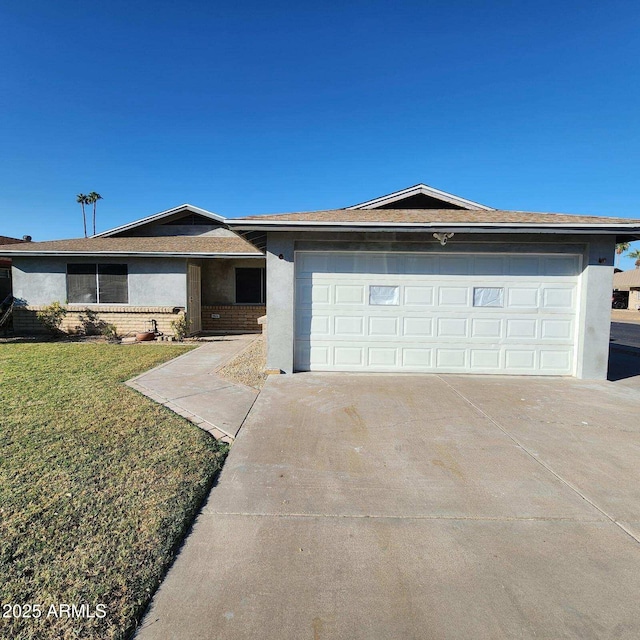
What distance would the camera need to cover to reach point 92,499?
3049mm

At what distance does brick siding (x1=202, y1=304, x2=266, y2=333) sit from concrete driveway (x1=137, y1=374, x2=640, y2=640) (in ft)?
32.3

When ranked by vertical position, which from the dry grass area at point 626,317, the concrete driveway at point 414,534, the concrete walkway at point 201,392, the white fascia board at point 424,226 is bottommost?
the concrete driveway at point 414,534

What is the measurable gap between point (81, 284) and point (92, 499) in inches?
487

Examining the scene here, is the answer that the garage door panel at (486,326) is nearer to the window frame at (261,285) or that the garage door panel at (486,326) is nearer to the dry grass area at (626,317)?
the window frame at (261,285)

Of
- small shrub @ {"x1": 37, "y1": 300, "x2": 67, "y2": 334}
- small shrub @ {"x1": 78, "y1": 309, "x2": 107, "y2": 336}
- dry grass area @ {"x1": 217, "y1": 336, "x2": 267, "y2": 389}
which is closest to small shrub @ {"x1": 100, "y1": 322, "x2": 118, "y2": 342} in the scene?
small shrub @ {"x1": 78, "y1": 309, "x2": 107, "y2": 336}

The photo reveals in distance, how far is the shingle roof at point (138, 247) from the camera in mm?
12573

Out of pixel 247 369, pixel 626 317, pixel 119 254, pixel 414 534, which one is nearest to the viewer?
pixel 414 534

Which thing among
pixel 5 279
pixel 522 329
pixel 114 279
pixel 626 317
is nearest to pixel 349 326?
pixel 522 329

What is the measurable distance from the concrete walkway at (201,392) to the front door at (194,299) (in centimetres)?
411

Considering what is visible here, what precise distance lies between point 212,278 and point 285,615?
13.7 metres

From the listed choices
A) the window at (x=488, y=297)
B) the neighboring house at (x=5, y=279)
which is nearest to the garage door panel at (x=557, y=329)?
the window at (x=488, y=297)

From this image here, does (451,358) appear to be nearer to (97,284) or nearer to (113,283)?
(113,283)

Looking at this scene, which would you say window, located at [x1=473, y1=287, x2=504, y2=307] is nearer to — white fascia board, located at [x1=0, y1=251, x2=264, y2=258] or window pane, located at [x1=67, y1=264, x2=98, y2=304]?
white fascia board, located at [x1=0, y1=251, x2=264, y2=258]

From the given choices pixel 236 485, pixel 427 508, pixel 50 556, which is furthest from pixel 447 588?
pixel 50 556
